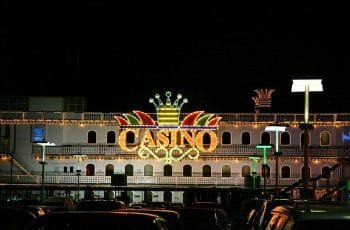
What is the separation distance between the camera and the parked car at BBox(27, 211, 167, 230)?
27.5 feet

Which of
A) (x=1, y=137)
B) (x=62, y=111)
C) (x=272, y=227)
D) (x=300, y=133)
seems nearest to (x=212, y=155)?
(x=300, y=133)

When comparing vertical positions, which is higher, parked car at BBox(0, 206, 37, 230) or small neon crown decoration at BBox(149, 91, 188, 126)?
small neon crown decoration at BBox(149, 91, 188, 126)

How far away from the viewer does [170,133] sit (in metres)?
69.6

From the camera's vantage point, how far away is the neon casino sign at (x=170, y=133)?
68500mm

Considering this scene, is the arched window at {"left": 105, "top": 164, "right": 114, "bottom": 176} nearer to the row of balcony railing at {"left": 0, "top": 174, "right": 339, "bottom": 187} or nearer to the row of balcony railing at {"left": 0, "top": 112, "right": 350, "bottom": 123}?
the row of balcony railing at {"left": 0, "top": 174, "right": 339, "bottom": 187}

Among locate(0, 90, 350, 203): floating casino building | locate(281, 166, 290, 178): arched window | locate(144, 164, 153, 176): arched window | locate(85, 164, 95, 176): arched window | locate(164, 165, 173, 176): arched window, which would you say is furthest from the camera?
locate(164, 165, 173, 176): arched window

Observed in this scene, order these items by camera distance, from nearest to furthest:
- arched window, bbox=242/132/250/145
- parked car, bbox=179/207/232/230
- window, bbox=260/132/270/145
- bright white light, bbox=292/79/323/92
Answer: parked car, bbox=179/207/232/230
bright white light, bbox=292/79/323/92
window, bbox=260/132/270/145
arched window, bbox=242/132/250/145

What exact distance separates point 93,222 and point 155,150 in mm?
61090

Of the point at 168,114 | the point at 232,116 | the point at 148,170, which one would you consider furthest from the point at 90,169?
the point at 232,116

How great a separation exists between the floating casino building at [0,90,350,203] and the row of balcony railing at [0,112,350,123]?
0.09 m

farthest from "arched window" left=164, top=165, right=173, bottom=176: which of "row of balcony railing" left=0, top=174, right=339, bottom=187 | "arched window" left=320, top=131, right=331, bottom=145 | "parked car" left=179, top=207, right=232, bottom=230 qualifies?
"parked car" left=179, top=207, right=232, bottom=230

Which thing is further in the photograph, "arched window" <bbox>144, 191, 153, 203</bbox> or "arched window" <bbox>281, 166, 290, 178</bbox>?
"arched window" <bbox>281, 166, 290, 178</bbox>

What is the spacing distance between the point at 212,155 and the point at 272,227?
200 feet

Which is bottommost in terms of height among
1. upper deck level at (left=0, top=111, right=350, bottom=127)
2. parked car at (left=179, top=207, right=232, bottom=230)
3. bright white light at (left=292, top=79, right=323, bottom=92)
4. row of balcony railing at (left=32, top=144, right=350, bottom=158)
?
parked car at (left=179, top=207, right=232, bottom=230)
